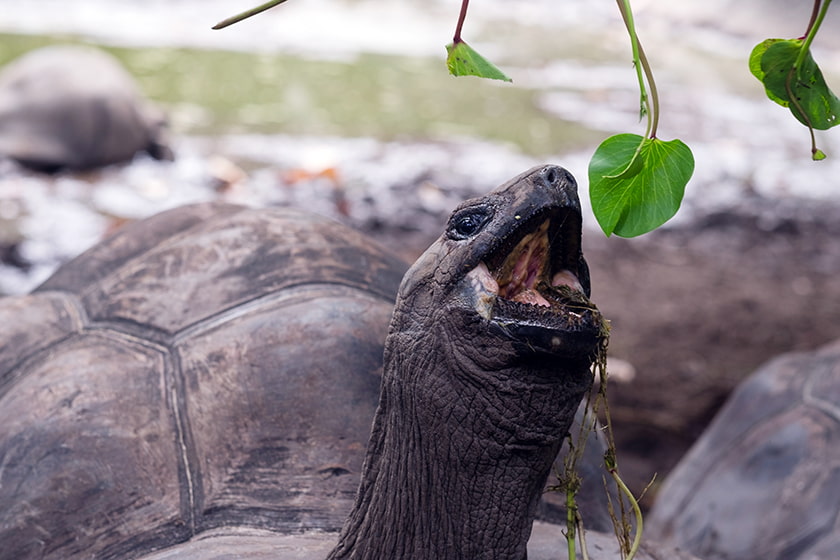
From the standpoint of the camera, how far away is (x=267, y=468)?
171 cm

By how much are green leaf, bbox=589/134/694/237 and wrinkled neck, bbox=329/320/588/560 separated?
332mm

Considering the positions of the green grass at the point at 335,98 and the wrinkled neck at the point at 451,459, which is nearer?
the wrinkled neck at the point at 451,459

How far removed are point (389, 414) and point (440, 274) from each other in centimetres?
25

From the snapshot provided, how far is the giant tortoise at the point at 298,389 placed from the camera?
1.36 meters

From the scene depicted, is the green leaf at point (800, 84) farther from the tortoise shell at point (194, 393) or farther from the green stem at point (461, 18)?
the tortoise shell at point (194, 393)

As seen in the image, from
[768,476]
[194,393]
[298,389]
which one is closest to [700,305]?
[768,476]

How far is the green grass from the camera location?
7.52m

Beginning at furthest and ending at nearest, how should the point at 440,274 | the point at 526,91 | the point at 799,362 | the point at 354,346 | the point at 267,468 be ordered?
the point at 526,91 → the point at 799,362 → the point at 354,346 → the point at 267,468 → the point at 440,274

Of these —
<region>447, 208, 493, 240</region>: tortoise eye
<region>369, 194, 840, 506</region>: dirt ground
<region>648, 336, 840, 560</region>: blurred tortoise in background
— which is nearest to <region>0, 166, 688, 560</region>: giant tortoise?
<region>447, 208, 493, 240</region>: tortoise eye

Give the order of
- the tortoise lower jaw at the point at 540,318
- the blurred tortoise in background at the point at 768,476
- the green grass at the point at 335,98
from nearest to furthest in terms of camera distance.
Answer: the tortoise lower jaw at the point at 540,318 < the blurred tortoise in background at the point at 768,476 < the green grass at the point at 335,98

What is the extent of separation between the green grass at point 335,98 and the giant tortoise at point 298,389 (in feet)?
17.3

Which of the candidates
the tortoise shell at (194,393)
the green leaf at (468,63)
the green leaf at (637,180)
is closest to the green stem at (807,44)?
→ the green leaf at (637,180)

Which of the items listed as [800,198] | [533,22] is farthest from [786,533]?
[533,22]

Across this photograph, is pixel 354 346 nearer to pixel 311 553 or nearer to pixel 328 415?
pixel 328 415
